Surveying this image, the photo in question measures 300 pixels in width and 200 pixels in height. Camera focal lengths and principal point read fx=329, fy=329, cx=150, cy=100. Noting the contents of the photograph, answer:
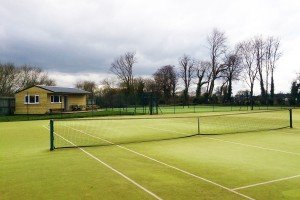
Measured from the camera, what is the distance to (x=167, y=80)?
89.7 m

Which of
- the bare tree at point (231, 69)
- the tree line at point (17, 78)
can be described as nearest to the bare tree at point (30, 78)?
the tree line at point (17, 78)

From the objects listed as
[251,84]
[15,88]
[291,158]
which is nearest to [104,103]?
[15,88]

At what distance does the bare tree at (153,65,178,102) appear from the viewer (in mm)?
88812

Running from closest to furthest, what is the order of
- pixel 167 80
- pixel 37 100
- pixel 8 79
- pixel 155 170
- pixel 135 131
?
pixel 155 170 < pixel 135 131 < pixel 37 100 < pixel 8 79 < pixel 167 80

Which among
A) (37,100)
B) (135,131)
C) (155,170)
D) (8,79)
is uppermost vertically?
(8,79)

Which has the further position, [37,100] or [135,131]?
[37,100]

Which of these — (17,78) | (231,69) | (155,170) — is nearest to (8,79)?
(17,78)

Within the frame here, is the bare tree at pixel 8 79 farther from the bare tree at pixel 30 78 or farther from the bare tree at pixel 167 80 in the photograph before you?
the bare tree at pixel 167 80

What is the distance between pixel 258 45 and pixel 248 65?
15.2 feet

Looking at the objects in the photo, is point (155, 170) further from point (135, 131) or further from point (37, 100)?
point (37, 100)

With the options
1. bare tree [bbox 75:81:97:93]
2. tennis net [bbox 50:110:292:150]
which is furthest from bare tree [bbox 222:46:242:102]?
tennis net [bbox 50:110:292:150]

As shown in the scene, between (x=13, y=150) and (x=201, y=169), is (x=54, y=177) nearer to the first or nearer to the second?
(x=201, y=169)

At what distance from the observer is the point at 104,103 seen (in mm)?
53500

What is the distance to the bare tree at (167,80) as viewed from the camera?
88812 mm
